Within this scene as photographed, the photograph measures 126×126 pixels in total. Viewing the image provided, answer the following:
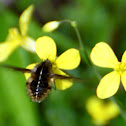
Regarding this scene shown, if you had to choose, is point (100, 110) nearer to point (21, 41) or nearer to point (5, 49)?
point (21, 41)

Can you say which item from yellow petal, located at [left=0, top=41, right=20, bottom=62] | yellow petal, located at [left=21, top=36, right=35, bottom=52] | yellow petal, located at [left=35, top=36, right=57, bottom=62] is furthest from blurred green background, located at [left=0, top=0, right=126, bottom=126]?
yellow petal, located at [left=35, top=36, right=57, bottom=62]

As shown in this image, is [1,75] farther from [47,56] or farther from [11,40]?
[47,56]

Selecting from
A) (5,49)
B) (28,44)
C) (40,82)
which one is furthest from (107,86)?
(5,49)

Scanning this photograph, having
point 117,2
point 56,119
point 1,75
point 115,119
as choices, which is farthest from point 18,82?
point 117,2

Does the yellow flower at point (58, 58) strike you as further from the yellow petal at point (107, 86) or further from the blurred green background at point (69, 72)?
the blurred green background at point (69, 72)

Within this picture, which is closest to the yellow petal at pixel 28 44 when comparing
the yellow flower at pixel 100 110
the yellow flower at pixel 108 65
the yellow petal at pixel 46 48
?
the yellow petal at pixel 46 48

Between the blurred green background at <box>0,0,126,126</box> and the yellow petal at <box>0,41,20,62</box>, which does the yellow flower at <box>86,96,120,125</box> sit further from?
the yellow petal at <box>0,41,20,62</box>
